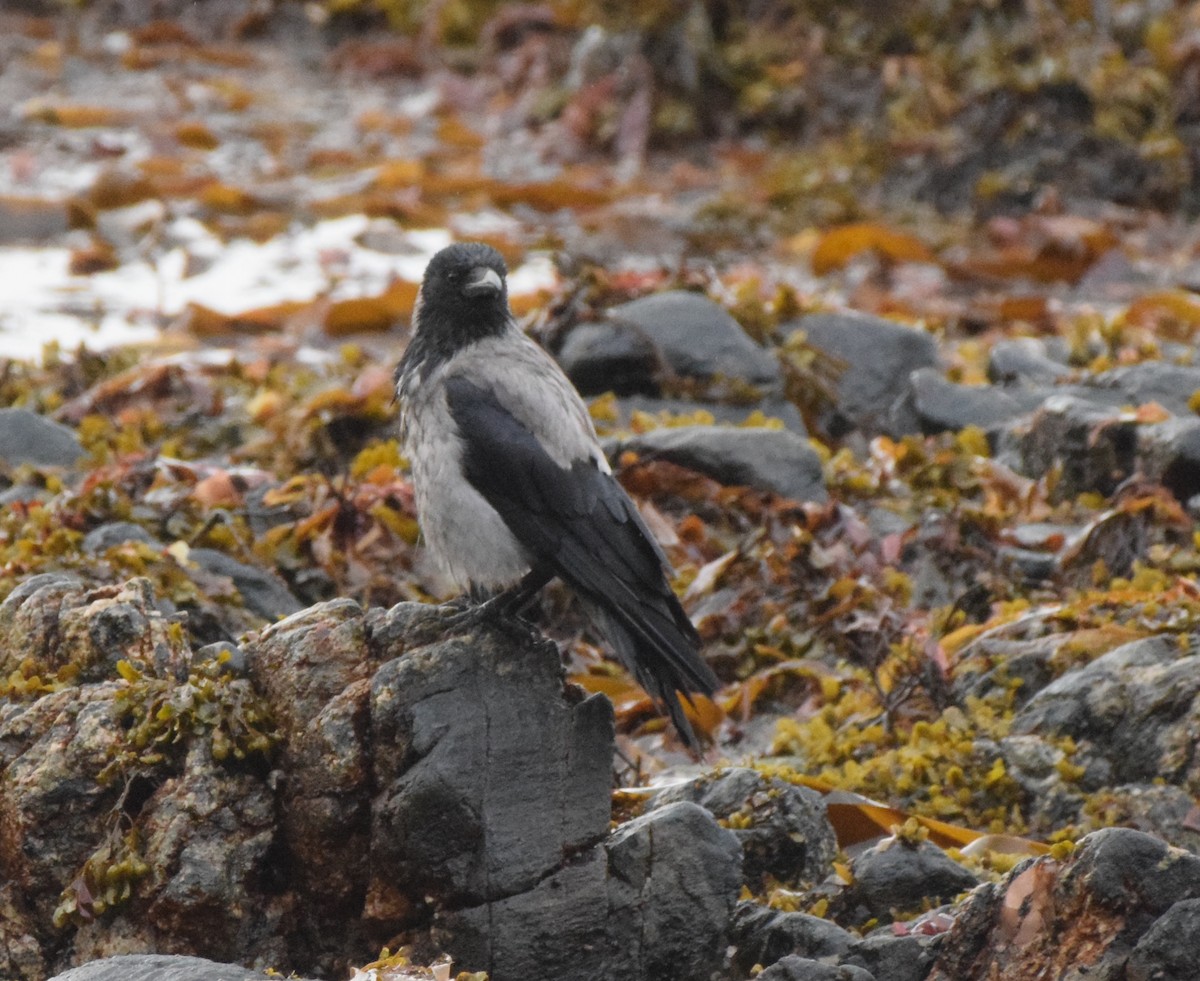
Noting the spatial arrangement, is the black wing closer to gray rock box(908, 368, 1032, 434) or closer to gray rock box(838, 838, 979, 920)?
gray rock box(838, 838, 979, 920)

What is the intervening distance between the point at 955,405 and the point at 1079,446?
1113 millimetres

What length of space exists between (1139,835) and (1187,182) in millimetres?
10259

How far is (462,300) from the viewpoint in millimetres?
5742

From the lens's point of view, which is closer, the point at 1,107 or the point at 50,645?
the point at 50,645

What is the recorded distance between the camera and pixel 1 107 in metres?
17.2

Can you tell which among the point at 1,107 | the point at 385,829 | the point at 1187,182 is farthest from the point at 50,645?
the point at 1,107

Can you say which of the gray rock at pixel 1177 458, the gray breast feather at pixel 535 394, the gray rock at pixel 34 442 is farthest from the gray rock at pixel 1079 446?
the gray rock at pixel 34 442

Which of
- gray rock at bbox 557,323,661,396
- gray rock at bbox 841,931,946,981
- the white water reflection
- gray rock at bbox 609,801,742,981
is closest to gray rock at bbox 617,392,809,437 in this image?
gray rock at bbox 557,323,661,396

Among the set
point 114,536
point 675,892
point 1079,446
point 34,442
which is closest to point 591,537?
point 675,892

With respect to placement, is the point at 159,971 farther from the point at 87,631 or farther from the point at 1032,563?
the point at 1032,563

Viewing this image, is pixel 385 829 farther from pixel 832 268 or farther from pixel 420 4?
pixel 420 4

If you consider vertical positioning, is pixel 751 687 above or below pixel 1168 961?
below

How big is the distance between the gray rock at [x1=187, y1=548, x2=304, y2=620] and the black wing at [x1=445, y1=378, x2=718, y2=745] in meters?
1.75

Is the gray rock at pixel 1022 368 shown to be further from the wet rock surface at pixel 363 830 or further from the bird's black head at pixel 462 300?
the wet rock surface at pixel 363 830
